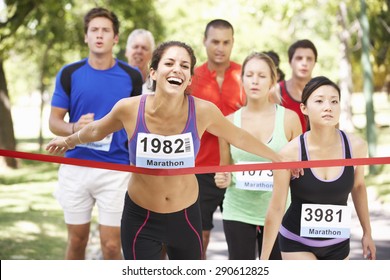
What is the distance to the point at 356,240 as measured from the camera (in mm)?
8094

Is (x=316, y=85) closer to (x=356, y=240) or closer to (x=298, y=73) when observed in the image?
(x=298, y=73)

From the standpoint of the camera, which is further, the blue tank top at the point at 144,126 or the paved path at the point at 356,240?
the paved path at the point at 356,240

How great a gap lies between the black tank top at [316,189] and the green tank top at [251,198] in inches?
27.5

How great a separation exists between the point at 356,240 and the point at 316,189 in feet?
14.8

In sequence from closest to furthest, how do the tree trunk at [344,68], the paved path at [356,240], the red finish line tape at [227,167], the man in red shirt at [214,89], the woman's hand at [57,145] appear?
the red finish line tape at [227,167]
the woman's hand at [57,145]
the man in red shirt at [214,89]
the paved path at [356,240]
the tree trunk at [344,68]

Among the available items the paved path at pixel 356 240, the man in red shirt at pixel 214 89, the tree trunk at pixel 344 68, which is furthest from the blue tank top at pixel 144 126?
the tree trunk at pixel 344 68

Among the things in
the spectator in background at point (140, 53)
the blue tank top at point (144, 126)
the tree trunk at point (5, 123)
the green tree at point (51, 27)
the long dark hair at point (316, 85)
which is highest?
the green tree at point (51, 27)

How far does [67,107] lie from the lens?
5160mm

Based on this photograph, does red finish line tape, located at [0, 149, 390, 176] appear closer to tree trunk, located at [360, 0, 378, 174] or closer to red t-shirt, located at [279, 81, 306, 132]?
red t-shirt, located at [279, 81, 306, 132]

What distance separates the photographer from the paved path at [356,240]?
7332 millimetres

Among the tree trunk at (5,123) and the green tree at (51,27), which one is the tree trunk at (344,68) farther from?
the tree trunk at (5,123)

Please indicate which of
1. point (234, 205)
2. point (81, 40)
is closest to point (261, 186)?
point (234, 205)

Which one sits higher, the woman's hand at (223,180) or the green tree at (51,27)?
the green tree at (51,27)
